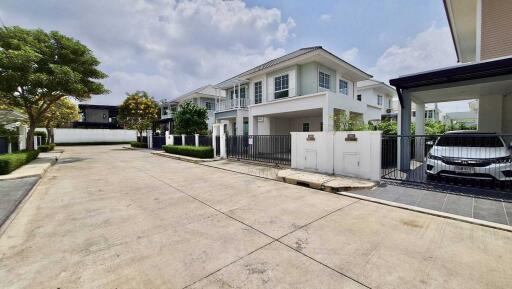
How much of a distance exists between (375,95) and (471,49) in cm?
987

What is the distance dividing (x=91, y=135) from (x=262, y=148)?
39.4m

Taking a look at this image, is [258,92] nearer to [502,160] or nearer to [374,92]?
[374,92]

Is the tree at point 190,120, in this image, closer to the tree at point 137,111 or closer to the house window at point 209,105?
the house window at point 209,105

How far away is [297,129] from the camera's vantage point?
19.5 meters

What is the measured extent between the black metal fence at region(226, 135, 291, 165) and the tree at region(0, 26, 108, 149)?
34.3 feet

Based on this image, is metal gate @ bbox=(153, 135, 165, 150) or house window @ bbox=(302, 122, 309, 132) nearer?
house window @ bbox=(302, 122, 309, 132)

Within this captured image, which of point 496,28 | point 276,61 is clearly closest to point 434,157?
point 496,28

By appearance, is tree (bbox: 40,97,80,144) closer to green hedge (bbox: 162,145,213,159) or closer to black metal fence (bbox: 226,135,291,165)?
green hedge (bbox: 162,145,213,159)

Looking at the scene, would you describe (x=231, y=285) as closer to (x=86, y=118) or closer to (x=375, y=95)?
(x=375, y=95)

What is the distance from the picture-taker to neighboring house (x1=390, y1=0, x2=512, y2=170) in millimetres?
6766

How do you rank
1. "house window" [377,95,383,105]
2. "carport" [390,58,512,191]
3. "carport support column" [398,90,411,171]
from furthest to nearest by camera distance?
"house window" [377,95,383,105] < "carport support column" [398,90,411,171] < "carport" [390,58,512,191]

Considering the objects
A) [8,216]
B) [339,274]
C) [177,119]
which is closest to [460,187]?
[339,274]

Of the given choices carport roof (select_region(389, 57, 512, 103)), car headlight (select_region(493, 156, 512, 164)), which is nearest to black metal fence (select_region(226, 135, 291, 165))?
carport roof (select_region(389, 57, 512, 103))

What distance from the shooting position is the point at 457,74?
22.3 feet
